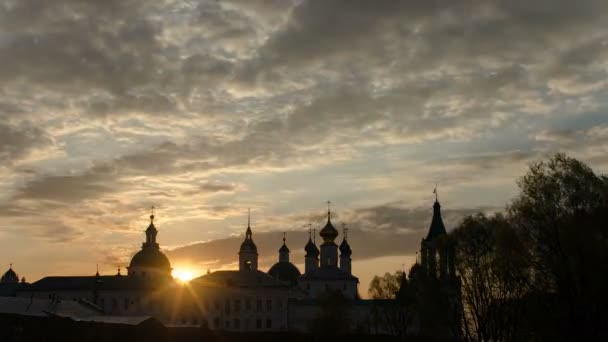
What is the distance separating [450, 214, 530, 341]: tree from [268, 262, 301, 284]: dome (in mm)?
81764

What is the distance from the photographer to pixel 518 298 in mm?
50750

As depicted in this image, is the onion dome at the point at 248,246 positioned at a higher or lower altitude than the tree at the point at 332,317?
higher

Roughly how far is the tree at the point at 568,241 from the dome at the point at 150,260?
94.2 m

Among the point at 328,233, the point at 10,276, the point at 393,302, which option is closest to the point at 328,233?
the point at 328,233

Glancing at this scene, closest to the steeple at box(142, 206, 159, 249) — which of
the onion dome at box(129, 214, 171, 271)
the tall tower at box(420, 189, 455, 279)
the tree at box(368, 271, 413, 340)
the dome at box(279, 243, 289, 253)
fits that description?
the onion dome at box(129, 214, 171, 271)

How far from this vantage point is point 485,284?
5634 cm

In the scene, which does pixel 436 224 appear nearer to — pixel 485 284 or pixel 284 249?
pixel 485 284

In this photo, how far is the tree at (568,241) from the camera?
4044cm

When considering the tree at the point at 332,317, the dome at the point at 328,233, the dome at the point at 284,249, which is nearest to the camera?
the tree at the point at 332,317

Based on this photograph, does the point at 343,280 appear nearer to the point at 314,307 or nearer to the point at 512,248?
the point at 314,307

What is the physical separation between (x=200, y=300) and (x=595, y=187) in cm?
8245

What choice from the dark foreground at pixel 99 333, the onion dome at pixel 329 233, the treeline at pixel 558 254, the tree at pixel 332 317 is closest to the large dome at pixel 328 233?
the onion dome at pixel 329 233

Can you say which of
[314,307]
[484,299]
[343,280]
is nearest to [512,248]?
[484,299]

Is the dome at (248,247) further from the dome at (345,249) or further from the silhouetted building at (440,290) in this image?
the silhouetted building at (440,290)
